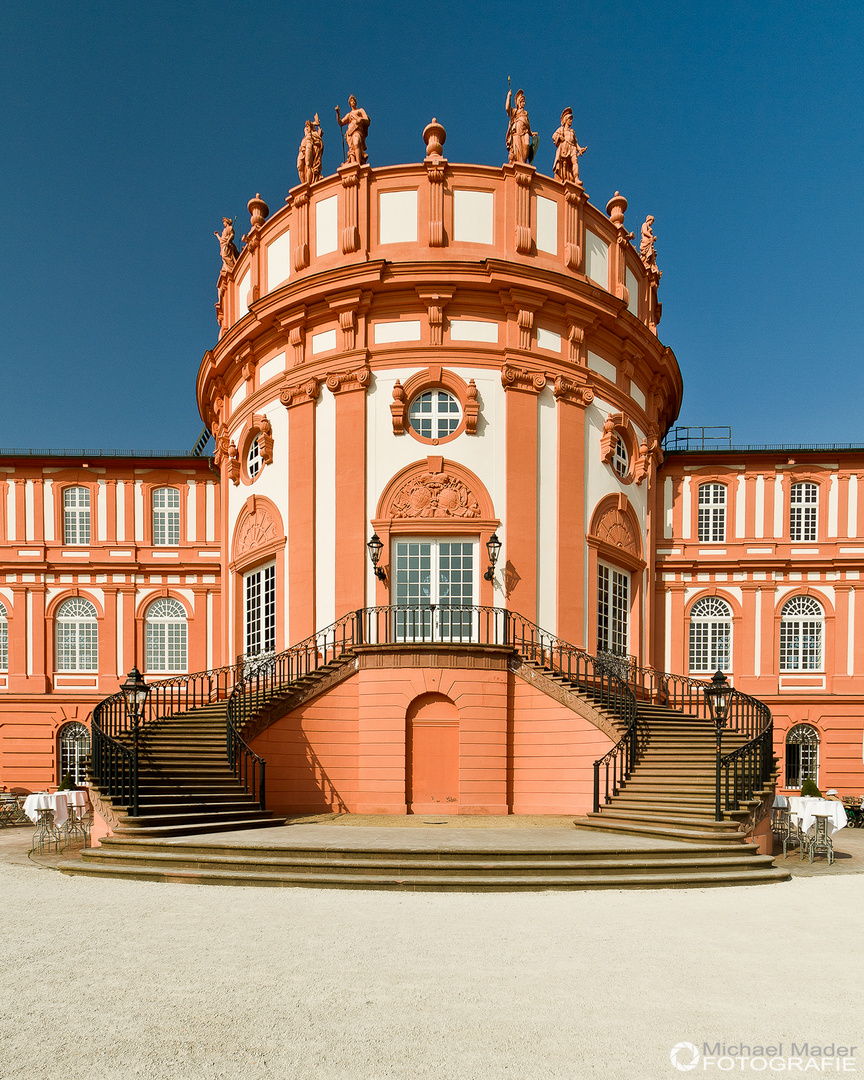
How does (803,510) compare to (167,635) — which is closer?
(803,510)

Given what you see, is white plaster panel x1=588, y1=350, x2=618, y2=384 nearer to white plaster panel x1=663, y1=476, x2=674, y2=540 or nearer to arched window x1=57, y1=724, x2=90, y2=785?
white plaster panel x1=663, y1=476, x2=674, y2=540

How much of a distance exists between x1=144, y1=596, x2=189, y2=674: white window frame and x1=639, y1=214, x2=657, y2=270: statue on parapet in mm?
18285

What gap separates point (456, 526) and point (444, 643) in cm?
293

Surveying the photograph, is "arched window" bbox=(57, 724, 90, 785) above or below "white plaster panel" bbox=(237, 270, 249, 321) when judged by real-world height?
below

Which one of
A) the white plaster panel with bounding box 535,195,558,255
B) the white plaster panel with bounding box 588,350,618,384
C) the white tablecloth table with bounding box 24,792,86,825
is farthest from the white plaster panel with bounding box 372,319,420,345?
the white tablecloth table with bounding box 24,792,86,825

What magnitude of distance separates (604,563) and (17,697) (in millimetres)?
18844

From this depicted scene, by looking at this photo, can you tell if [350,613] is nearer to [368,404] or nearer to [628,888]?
[368,404]

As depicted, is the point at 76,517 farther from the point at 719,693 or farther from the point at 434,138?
the point at 719,693

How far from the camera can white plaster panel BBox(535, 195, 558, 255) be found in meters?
19.9

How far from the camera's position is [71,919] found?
8.09 m

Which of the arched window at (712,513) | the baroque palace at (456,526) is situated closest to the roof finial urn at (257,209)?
the baroque palace at (456,526)

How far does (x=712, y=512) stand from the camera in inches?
1056

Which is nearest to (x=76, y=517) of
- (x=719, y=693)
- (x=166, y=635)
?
(x=166, y=635)

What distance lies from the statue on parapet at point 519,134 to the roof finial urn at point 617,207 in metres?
3.00
